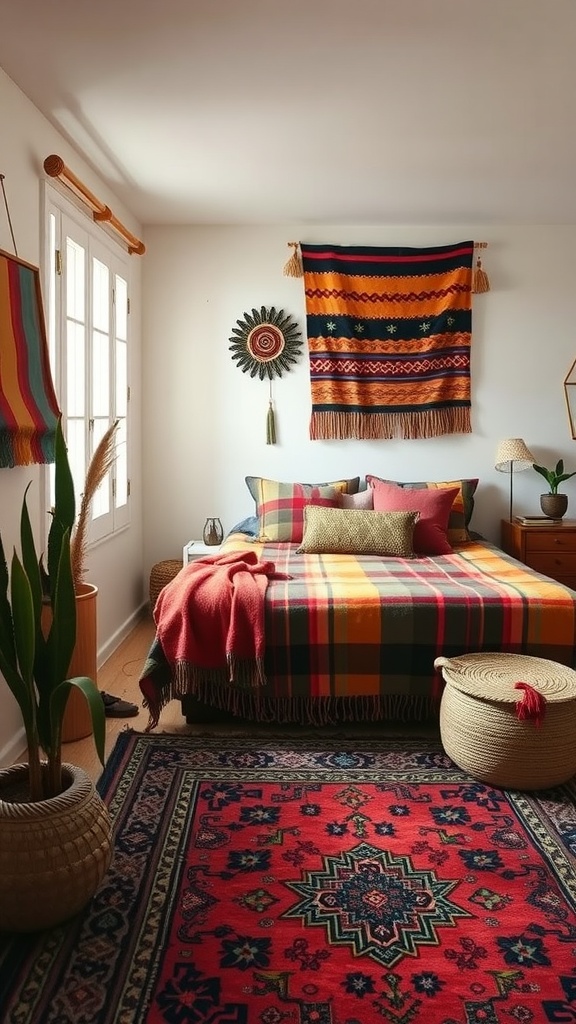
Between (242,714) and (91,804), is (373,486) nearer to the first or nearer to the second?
(242,714)

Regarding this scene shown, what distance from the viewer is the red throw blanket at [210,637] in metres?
3.03

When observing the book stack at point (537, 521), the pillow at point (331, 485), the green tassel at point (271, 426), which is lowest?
the book stack at point (537, 521)

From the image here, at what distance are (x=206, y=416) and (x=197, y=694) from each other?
92.7 inches

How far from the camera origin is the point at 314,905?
2023 mm

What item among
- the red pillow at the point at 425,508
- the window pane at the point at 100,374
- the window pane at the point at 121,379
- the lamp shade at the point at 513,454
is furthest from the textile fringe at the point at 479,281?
the window pane at the point at 100,374

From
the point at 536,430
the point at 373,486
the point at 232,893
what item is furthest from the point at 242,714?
the point at 536,430

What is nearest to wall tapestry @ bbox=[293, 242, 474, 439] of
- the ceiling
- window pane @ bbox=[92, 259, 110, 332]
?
the ceiling

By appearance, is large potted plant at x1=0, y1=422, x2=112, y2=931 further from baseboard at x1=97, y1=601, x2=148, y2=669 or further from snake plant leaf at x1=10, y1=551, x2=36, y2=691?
baseboard at x1=97, y1=601, x2=148, y2=669

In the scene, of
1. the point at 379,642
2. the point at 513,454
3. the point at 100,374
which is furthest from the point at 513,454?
the point at 100,374

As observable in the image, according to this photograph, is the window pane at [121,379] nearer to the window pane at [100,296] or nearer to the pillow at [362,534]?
the window pane at [100,296]

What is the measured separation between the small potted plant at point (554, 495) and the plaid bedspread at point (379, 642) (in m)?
1.71

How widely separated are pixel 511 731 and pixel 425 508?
6.52ft

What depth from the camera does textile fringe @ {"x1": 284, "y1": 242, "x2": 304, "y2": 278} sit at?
489 cm

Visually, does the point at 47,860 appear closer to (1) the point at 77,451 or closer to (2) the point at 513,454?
(1) the point at 77,451
